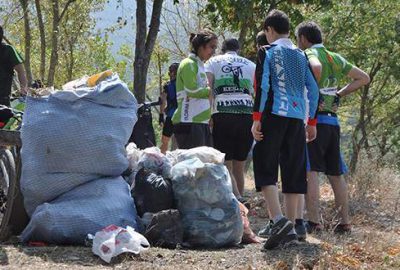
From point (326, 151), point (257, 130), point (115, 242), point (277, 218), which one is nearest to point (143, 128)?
point (326, 151)

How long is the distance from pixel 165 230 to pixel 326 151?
1.99 meters

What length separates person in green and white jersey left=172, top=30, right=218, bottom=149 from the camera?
6.74 m

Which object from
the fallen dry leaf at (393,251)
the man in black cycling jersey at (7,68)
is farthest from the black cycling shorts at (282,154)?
the man in black cycling jersey at (7,68)

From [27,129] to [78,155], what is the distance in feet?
1.37

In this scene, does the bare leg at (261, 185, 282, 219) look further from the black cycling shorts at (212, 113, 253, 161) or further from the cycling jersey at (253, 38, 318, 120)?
the black cycling shorts at (212, 113, 253, 161)

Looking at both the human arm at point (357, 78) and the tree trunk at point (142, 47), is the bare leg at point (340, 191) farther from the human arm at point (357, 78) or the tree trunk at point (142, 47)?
the tree trunk at point (142, 47)

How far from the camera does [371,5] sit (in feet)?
69.5

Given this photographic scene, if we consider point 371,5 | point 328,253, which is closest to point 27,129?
point 328,253

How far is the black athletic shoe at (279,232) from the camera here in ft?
16.6

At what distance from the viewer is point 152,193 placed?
5406mm

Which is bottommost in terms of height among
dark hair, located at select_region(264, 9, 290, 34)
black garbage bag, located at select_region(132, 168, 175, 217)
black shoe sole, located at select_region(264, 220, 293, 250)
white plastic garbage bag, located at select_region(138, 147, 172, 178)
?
black shoe sole, located at select_region(264, 220, 293, 250)

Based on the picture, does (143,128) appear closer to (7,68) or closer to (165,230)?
(7,68)

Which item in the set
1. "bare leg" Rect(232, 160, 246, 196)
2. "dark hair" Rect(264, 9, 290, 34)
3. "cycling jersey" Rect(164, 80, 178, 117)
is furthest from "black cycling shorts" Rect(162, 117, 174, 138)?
"dark hair" Rect(264, 9, 290, 34)

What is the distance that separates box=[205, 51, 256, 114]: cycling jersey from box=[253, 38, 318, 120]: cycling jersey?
1.39m
